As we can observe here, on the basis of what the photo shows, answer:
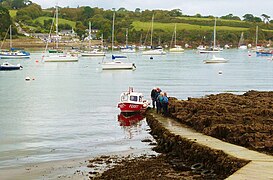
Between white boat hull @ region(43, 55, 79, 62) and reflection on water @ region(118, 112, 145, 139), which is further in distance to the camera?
white boat hull @ region(43, 55, 79, 62)

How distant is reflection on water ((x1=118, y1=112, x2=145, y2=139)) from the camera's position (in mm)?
35706

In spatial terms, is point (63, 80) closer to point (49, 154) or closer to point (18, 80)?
point (18, 80)

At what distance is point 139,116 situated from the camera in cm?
4128

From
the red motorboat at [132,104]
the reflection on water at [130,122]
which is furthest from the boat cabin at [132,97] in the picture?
the reflection on water at [130,122]

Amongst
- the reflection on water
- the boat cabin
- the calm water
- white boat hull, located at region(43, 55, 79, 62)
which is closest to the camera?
the calm water

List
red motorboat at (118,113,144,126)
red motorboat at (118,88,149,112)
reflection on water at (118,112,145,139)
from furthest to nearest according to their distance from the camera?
red motorboat at (118,88,149,112)
red motorboat at (118,113,144,126)
reflection on water at (118,112,145,139)

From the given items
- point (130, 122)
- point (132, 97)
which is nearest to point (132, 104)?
point (132, 97)

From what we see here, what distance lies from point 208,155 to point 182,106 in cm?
1507

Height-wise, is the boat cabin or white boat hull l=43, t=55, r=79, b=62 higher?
the boat cabin

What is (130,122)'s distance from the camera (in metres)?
39.6

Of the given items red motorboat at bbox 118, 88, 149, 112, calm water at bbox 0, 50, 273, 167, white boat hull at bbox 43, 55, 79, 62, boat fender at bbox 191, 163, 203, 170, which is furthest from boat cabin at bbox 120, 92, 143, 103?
white boat hull at bbox 43, 55, 79, 62

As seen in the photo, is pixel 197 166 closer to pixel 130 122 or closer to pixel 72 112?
pixel 130 122

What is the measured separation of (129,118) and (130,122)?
65.8 inches

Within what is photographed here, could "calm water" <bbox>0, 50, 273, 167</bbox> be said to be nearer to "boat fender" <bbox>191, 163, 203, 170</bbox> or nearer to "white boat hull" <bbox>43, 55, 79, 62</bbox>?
"boat fender" <bbox>191, 163, 203, 170</bbox>
